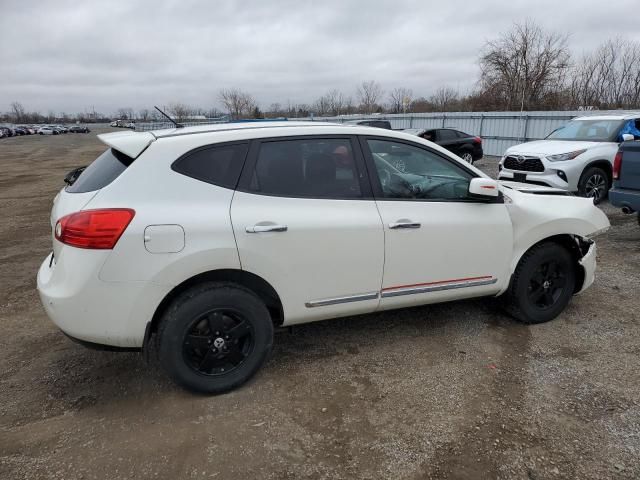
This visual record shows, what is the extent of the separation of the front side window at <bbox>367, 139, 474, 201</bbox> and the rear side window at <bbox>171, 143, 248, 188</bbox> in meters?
1.01

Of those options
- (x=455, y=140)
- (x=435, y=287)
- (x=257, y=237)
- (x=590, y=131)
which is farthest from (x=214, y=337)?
(x=455, y=140)

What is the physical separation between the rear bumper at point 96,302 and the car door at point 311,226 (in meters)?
0.66

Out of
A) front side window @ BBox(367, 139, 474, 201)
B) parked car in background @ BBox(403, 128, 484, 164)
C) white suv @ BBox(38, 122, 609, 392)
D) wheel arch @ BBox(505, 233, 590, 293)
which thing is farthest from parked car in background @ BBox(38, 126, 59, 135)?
wheel arch @ BBox(505, 233, 590, 293)

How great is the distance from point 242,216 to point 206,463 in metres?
1.42

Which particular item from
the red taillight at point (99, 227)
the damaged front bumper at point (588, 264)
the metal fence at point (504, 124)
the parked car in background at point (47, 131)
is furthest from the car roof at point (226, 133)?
the parked car in background at point (47, 131)

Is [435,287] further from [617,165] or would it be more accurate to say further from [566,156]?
[566,156]

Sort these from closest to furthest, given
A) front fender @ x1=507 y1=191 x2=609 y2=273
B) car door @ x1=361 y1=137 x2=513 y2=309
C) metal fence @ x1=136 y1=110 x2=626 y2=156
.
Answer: car door @ x1=361 y1=137 x2=513 y2=309 < front fender @ x1=507 y1=191 x2=609 y2=273 < metal fence @ x1=136 y1=110 x2=626 y2=156

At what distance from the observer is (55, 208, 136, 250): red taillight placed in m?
2.62

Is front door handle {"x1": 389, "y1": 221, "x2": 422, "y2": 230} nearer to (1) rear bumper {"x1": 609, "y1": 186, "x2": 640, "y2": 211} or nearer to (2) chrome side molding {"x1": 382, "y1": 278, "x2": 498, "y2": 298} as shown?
(2) chrome side molding {"x1": 382, "y1": 278, "x2": 498, "y2": 298}

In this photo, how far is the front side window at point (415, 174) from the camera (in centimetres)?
339

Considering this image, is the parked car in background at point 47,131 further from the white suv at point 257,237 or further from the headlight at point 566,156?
the white suv at point 257,237

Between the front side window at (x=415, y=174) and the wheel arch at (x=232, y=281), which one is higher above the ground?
the front side window at (x=415, y=174)

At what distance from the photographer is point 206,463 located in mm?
2463

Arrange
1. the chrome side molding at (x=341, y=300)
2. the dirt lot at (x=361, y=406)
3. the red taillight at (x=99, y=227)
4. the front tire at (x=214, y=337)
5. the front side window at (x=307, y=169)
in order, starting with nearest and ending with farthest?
1. the dirt lot at (x=361, y=406)
2. the red taillight at (x=99, y=227)
3. the front tire at (x=214, y=337)
4. the front side window at (x=307, y=169)
5. the chrome side molding at (x=341, y=300)
